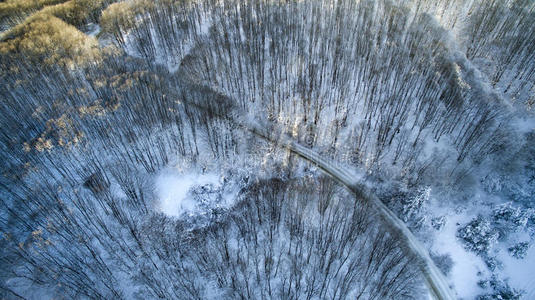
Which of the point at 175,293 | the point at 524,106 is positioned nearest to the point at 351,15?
the point at 524,106

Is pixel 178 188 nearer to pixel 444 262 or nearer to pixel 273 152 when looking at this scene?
pixel 273 152

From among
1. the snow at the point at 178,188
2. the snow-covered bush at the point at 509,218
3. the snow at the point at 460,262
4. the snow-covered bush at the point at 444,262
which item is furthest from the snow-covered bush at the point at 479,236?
the snow at the point at 178,188

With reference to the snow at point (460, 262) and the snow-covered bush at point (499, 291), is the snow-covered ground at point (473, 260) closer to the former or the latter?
the snow at point (460, 262)

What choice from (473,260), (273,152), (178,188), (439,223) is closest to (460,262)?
(473,260)

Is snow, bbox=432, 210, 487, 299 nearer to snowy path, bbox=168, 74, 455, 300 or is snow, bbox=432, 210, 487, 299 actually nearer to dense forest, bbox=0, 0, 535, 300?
dense forest, bbox=0, 0, 535, 300

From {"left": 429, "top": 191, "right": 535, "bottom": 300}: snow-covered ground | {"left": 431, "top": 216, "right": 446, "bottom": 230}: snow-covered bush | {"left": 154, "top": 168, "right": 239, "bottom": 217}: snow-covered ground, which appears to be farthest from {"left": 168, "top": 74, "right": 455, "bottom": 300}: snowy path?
{"left": 154, "top": 168, "right": 239, "bottom": 217}: snow-covered ground

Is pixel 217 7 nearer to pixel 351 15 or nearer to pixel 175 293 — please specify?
pixel 351 15
